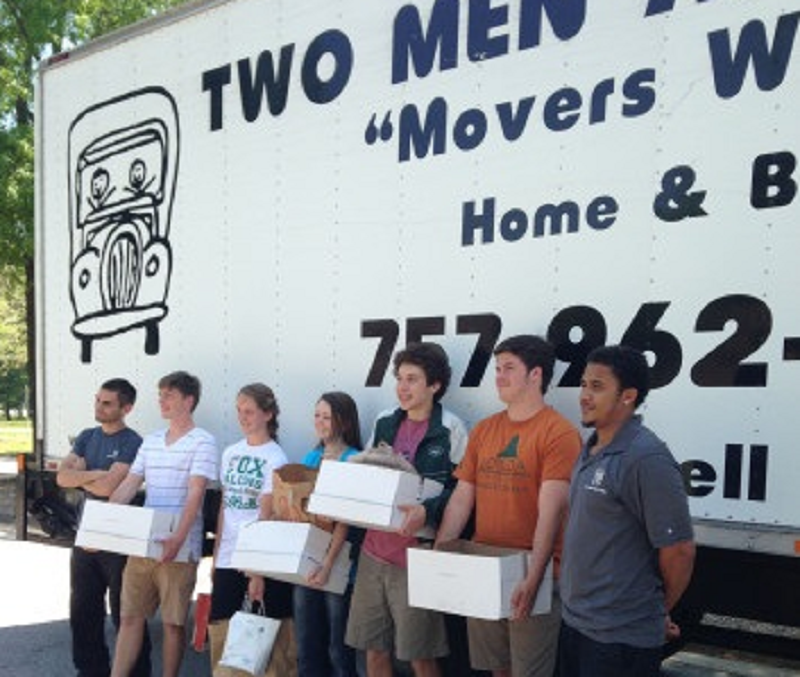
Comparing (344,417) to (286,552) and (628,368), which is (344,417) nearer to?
(286,552)

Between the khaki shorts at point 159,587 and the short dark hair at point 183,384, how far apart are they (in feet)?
2.44

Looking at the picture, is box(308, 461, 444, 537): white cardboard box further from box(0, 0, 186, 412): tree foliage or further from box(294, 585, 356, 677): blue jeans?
box(0, 0, 186, 412): tree foliage

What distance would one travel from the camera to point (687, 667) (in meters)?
3.76

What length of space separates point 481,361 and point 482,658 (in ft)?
3.52

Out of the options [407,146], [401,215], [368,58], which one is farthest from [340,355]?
[368,58]

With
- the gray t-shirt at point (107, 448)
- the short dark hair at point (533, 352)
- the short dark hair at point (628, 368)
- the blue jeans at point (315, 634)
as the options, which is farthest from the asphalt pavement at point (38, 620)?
the short dark hair at point (628, 368)

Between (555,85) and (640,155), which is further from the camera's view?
(555,85)

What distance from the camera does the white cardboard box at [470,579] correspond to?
307 cm

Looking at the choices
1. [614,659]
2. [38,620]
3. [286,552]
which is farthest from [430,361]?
[38,620]

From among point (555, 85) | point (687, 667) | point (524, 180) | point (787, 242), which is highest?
point (555, 85)

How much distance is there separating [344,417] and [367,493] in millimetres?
579

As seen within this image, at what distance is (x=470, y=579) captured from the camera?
313 centimetres

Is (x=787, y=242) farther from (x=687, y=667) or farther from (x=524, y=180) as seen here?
(x=687, y=667)

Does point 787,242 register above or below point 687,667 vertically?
above
